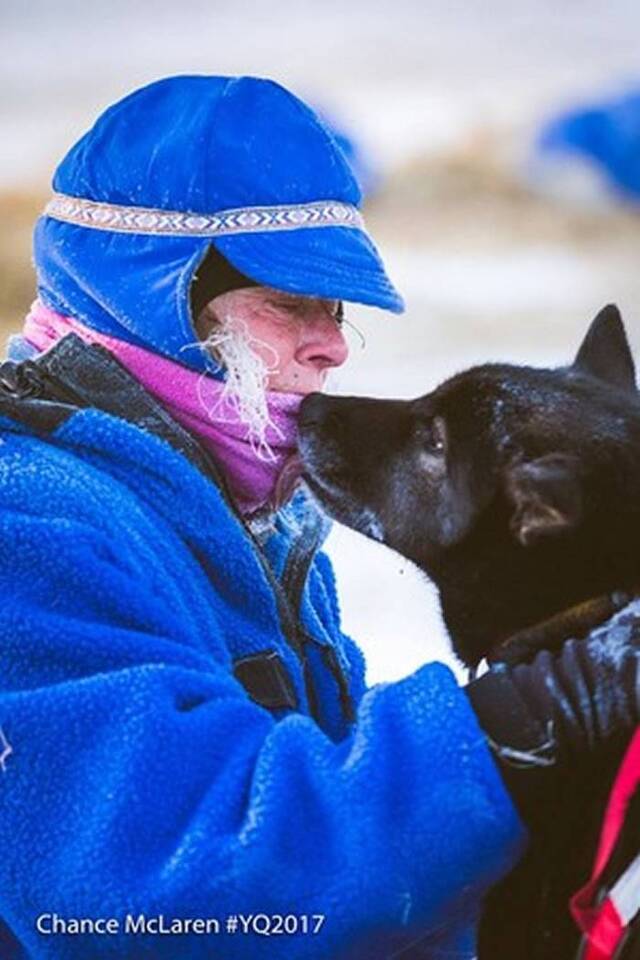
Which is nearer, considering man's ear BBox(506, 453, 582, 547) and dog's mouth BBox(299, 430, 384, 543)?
man's ear BBox(506, 453, 582, 547)

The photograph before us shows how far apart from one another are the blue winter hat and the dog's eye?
0.24m

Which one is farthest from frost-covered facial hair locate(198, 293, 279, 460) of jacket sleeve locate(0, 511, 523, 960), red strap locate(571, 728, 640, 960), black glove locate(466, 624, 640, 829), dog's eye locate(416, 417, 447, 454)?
red strap locate(571, 728, 640, 960)

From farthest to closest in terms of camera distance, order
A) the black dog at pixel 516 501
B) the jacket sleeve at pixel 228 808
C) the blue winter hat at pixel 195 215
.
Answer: the blue winter hat at pixel 195 215 → the black dog at pixel 516 501 → the jacket sleeve at pixel 228 808

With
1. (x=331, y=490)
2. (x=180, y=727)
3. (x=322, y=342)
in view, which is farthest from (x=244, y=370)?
(x=180, y=727)

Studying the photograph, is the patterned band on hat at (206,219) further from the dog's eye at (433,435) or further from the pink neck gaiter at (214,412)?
the dog's eye at (433,435)

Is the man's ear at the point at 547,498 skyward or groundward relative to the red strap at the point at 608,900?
skyward

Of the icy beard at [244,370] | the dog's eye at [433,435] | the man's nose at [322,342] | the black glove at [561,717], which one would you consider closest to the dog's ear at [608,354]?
the dog's eye at [433,435]

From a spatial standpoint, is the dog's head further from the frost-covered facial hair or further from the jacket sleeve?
the jacket sleeve

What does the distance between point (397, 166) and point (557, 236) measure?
146 cm

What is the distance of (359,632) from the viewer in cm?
409

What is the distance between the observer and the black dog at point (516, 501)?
1909 millimetres

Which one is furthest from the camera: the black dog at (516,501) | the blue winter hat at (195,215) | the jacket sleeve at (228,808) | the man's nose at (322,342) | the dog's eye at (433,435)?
the dog's eye at (433,435)

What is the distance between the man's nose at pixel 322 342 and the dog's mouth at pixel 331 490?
4.0 inches

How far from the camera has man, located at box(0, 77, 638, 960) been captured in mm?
1632
